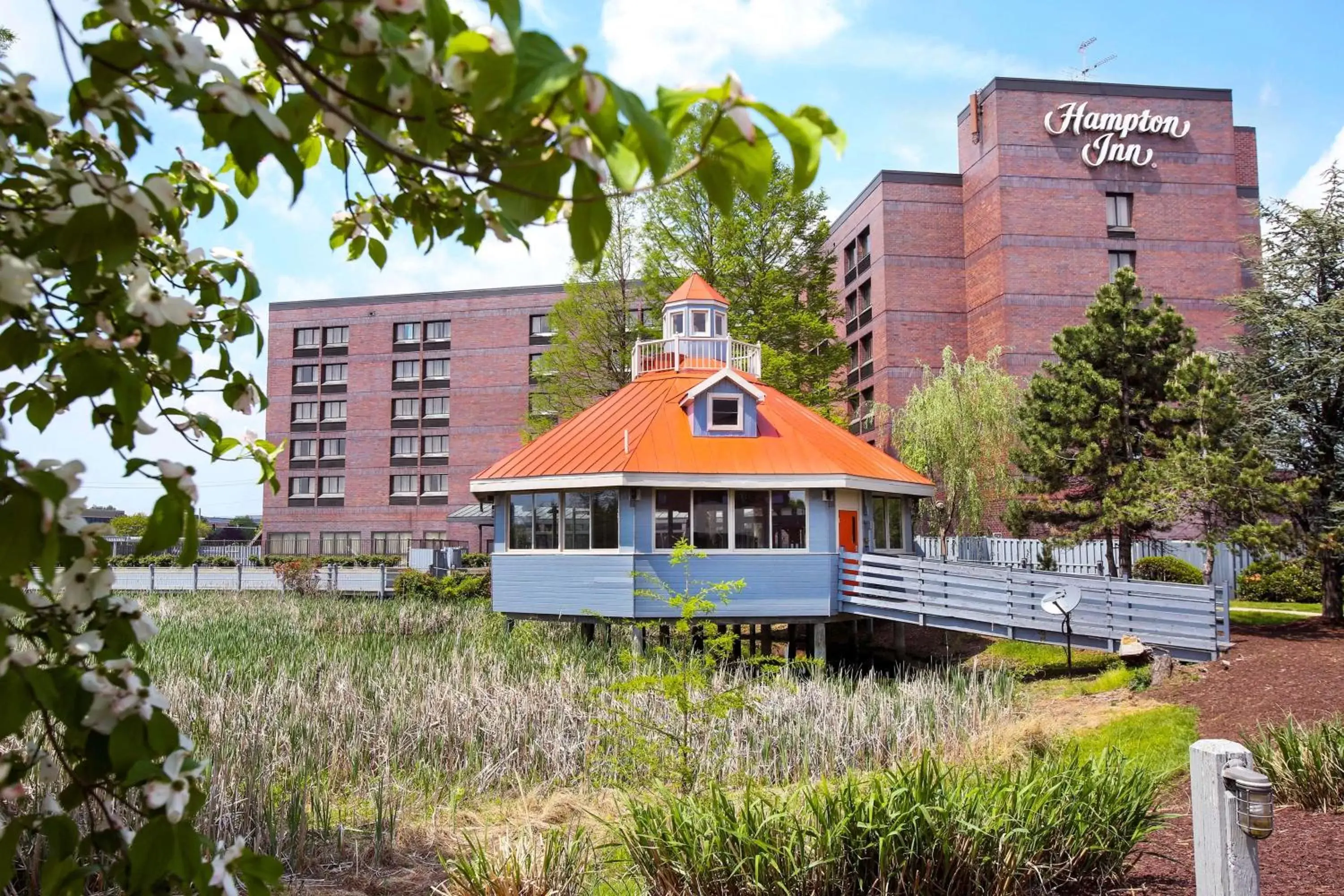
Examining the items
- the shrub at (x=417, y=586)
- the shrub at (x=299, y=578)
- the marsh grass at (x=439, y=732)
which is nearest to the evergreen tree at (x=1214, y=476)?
the marsh grass at (x=439, y=732)

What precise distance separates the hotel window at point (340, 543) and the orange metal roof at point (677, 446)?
113ft

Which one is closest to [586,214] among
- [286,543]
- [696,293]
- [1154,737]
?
[1154,737]

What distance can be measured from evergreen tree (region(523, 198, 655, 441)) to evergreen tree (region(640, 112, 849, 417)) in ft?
2.88

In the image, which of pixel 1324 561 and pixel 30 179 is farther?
pixel 1324 561

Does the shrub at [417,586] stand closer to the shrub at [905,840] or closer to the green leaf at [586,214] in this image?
the shrub at [905,840]

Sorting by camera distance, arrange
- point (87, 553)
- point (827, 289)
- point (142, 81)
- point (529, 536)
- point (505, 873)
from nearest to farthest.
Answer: point (87, 553) < point (142, 81) < point (505, 873) < point (529, 536) < point (827, 289)

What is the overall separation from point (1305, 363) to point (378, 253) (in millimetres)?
22200

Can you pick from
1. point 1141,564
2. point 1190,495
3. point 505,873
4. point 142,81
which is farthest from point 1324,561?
point 142,81

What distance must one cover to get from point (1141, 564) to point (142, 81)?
28496 millimetres

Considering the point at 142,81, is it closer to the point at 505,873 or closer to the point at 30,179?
the point at 30,179

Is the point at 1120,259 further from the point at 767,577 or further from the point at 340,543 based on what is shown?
the point at 340,543

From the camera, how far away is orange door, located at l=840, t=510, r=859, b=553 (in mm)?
22141

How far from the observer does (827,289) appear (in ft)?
117

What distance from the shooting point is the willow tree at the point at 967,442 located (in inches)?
1271
